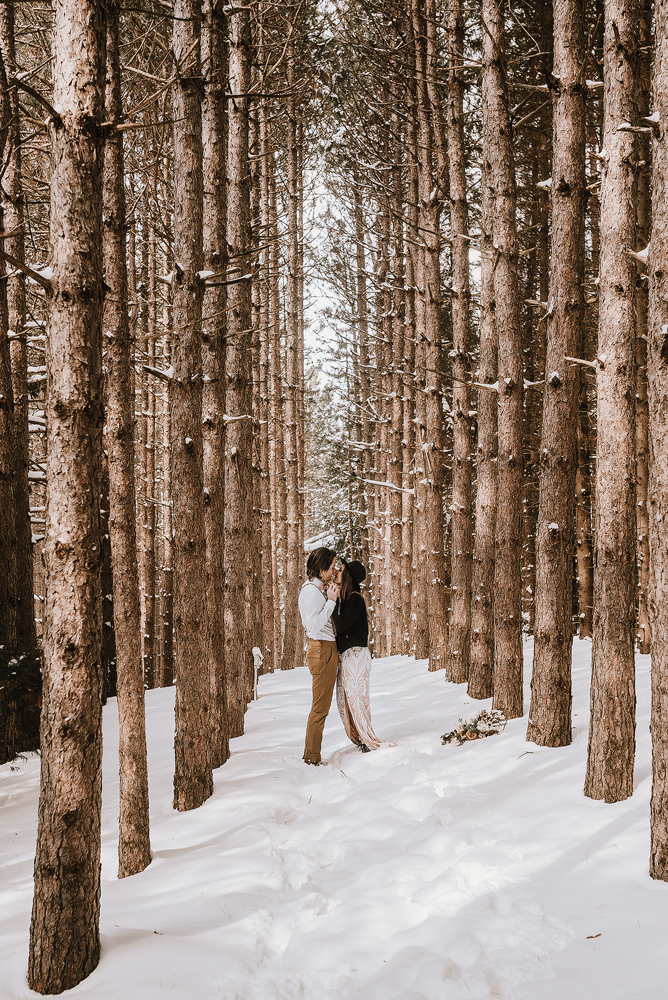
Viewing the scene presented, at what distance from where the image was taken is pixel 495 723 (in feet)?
22.2

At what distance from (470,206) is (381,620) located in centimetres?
1397

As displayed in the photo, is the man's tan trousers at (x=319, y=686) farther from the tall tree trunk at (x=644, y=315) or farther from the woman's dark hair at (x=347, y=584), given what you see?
the tall tree trunk at (x=644, y=315)

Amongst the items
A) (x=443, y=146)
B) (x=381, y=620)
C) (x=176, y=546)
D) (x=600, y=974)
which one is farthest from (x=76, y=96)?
(x=381, y=620)

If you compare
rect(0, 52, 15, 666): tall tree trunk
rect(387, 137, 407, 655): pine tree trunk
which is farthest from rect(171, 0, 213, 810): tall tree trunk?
rect(387, 137, 407, 655): pine tree trunk

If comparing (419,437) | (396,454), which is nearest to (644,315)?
(419,437)

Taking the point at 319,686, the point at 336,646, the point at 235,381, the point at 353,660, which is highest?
the point at 235,381

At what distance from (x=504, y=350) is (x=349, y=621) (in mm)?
3417

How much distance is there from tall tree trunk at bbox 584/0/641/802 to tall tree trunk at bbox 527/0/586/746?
111 cm

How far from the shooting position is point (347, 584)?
276 inches

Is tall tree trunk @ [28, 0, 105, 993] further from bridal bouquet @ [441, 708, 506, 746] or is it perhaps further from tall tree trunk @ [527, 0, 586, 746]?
bridal bouquet @ [441, 708, 506, 746]

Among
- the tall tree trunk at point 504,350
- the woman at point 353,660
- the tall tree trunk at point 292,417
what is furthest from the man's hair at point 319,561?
the tall tree trunk at point 292,417

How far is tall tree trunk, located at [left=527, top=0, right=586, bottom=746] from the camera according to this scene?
5.82 metres

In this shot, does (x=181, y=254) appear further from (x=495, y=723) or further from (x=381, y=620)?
(x=381, y=620)

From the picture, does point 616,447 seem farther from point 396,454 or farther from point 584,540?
point 396,454
